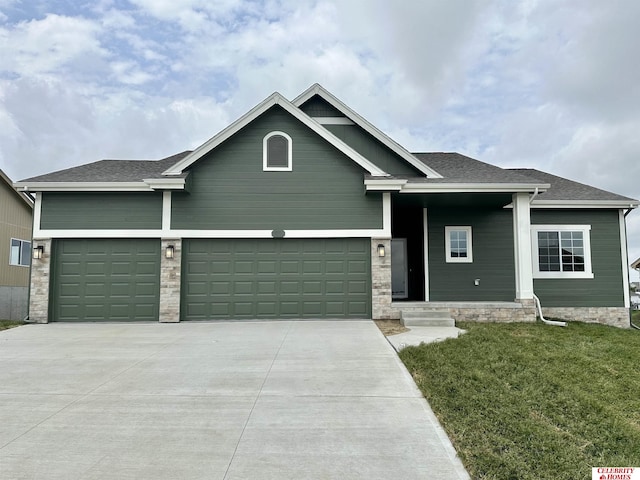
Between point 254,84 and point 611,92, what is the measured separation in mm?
17702

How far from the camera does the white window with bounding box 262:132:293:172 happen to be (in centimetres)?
1173

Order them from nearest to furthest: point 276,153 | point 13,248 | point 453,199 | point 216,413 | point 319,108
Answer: point 216,413 → point 276,153 → point 453,199 → point 319,108 → point 13,248

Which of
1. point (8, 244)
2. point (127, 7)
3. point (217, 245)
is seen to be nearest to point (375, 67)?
point (127, 7)

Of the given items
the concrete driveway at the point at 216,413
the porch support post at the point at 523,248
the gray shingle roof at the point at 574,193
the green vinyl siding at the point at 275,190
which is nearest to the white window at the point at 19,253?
the green vinyl siding at the point at 275,190

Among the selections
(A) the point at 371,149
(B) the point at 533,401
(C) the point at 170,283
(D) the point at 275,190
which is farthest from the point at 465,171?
(C) the point at 170,283

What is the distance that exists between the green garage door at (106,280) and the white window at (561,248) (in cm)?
1168

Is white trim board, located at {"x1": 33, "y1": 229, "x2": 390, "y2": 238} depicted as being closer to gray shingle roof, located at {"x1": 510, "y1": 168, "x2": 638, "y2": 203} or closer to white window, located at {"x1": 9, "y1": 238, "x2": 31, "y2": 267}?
gray shingle roof, located at {"x1": 510, "y1": 168, "x2": 638, "y2": 203}

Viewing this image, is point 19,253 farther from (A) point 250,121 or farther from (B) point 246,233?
(A) point 250,121

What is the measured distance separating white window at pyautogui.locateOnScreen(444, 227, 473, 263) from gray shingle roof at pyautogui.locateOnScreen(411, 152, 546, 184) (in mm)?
1878

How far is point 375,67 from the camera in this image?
18.4 m

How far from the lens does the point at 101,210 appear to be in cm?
1164

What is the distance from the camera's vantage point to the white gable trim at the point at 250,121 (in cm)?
1135

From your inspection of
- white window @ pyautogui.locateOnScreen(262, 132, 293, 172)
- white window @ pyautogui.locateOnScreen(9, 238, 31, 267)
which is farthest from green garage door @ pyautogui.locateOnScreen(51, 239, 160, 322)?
white window @ pyautogui.locateOnScreen(9, 238, 31, 267)

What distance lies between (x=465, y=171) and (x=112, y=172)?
10.5 metres
